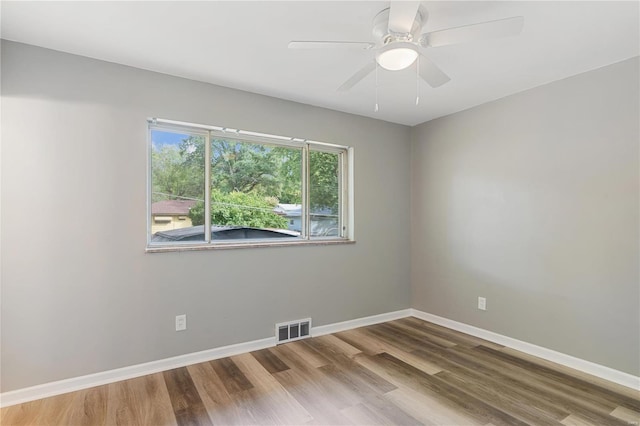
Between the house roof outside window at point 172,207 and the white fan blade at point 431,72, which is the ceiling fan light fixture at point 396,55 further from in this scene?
the house roof outside window at point 172,207

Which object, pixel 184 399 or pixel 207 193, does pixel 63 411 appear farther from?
pixel 207 193

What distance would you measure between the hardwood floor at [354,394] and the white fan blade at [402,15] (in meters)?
2.18

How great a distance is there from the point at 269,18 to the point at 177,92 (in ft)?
3.77

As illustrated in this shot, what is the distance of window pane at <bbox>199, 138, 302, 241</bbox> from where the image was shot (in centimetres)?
286

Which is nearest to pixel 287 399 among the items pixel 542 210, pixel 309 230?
pixel 309 230

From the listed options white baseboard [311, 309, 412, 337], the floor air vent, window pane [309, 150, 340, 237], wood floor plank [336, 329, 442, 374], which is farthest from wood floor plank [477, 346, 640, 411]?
window pane [309, 150, 340, 237]

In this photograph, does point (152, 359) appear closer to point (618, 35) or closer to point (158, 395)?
point (158, 395)

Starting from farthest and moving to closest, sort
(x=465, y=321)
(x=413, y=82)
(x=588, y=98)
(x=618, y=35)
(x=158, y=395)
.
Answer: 1. (x=465, y=321)
2. (x=413, y=82)
3. (x=588, y=98)
4. (x=158, y=395)
5. (x=618, y=35)

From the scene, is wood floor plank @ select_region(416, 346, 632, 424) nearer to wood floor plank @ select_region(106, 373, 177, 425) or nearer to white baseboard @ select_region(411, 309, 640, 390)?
white baseboard @ select_region(411, 309, 640, 390)

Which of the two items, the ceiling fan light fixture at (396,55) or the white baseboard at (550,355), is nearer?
the ceiling fan light fixture at (396,55)

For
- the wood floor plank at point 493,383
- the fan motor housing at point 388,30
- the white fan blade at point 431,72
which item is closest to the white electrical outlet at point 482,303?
the wood floor plank at point 493,383

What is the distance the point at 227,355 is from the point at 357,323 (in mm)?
1441

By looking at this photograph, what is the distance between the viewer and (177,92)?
100 inches

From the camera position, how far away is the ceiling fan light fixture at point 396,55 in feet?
4.94
